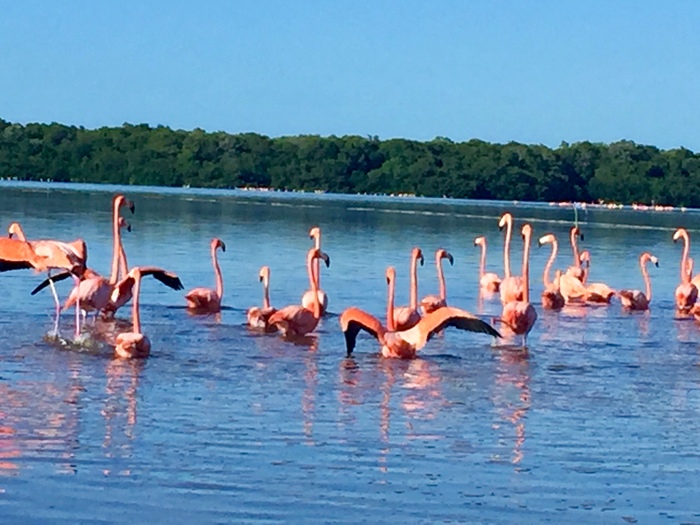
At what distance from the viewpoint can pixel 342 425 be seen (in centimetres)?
948

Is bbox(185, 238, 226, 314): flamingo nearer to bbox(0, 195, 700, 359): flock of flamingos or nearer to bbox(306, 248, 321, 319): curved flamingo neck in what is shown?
bbox(0, 195, 700, 359): flock of flamingos

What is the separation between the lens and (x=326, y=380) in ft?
37.3

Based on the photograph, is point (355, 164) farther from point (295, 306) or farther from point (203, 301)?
point (295, 306)

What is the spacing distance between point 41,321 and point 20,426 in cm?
569

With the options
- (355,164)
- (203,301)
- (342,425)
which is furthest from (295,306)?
(355,164)

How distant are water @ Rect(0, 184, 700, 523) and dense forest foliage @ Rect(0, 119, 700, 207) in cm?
8957

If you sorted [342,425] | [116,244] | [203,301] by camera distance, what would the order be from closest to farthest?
[342,425] → [203,301] → [116,244]

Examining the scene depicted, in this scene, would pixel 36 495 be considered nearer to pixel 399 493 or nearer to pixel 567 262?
pixel 399 493

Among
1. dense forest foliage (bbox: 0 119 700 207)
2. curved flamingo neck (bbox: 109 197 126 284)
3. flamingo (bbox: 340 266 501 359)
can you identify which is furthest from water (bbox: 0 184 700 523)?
dense forest foliage (bbox: 0 119 700 207)

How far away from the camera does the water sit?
7535 mm

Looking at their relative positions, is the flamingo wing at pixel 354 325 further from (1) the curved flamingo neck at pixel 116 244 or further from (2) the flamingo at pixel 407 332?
(1) the curved flamingo neck at pixel 116 244

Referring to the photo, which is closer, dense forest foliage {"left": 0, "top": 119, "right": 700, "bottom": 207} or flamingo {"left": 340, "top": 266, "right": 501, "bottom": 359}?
flamingo {"left": 340, "top": 266, "right": 501, "bottom": 359}

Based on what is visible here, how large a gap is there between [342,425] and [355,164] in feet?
347

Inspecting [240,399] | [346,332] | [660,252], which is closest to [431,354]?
[346,332]
